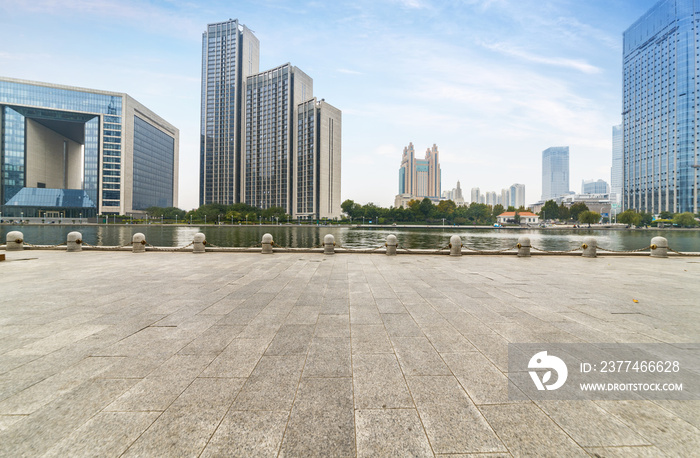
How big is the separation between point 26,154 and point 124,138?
112 ft

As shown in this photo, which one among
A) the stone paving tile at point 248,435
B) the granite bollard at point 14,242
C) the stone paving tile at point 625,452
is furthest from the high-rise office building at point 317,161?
the stone paving tile at point 625,452

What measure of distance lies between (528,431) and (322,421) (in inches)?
82.6

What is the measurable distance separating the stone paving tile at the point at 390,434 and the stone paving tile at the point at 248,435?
31.4 inches

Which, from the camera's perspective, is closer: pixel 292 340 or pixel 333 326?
pixel 292 340

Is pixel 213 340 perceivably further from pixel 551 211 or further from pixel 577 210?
pixel 577 210

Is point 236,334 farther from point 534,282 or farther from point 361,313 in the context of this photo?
point 534,282

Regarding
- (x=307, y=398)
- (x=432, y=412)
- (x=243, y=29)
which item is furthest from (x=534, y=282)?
(x=243, y=29)

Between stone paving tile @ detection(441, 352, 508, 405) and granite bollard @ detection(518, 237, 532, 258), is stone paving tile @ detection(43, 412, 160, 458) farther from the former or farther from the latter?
granite bollard @ detection(518, 237, 532, 258)

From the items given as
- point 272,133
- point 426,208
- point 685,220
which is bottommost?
point 685,220

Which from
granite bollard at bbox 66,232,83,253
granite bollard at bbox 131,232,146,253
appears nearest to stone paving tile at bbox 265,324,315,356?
granite bollard at bbox 131,232,146,253

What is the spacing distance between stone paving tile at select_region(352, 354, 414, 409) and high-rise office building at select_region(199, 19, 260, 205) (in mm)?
186470

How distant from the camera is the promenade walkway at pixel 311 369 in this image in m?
2.88

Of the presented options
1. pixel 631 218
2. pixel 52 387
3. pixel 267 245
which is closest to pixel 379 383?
pixel 52 387

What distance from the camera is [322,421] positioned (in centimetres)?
315
